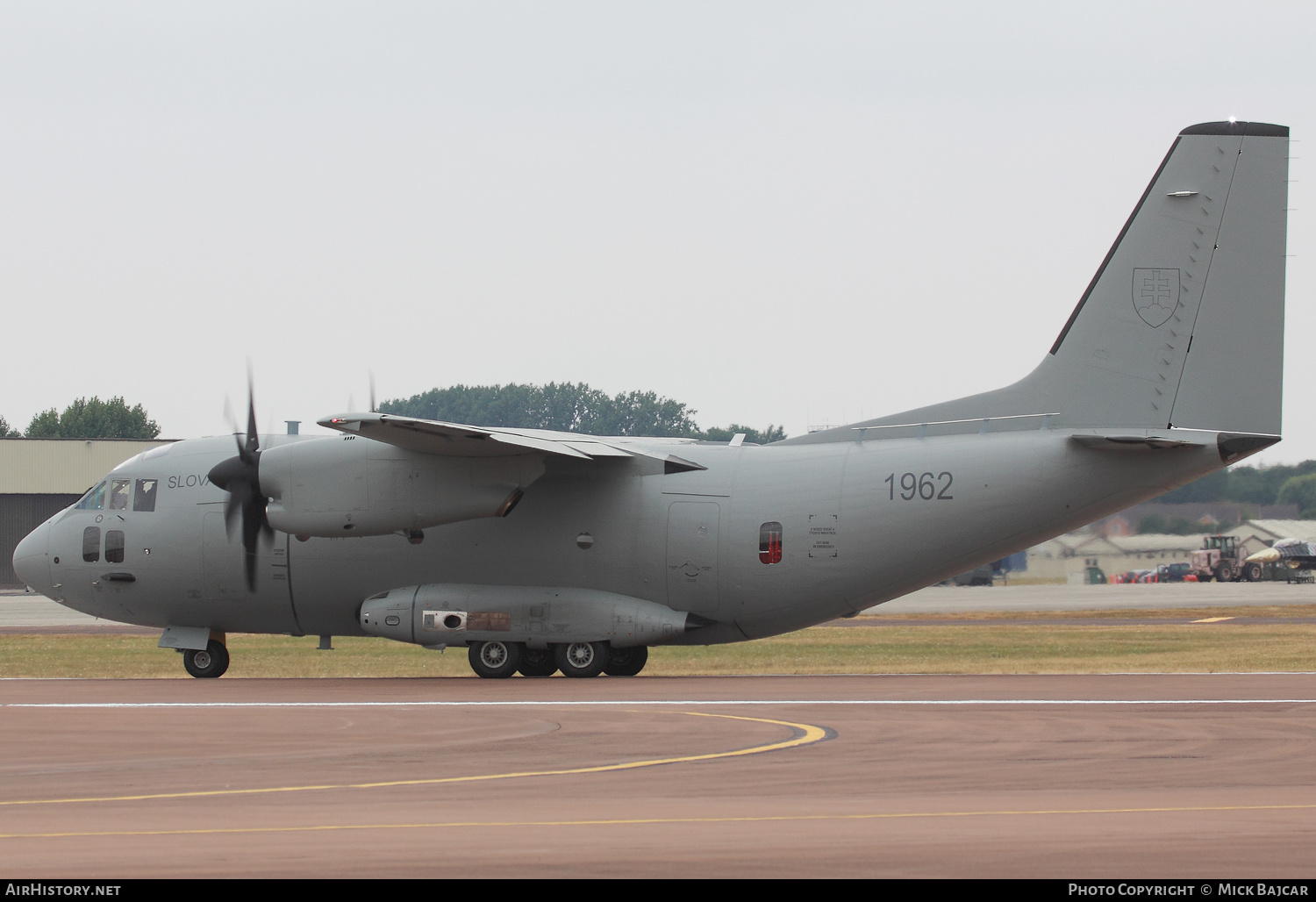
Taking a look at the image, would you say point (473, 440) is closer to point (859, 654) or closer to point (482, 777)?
point (482, 777)

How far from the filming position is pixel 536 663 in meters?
27.0

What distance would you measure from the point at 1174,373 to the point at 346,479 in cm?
1427

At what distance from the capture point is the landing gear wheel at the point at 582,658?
2627 centimetres

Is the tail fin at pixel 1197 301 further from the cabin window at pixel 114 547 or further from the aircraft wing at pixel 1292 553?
the aircraft wing at pixel 1292 553

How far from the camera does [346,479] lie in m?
25.0

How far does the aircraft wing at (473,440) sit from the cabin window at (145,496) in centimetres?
617

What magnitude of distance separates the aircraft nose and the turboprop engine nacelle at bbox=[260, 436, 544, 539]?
6.31 m

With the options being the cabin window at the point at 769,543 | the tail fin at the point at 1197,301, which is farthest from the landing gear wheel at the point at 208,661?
the tail fin at the point at 1197,301

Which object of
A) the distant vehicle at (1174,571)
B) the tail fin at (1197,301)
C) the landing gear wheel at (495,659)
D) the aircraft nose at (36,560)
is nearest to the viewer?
the tail fin at (1197,301)

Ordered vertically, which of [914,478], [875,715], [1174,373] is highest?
[1174,373]

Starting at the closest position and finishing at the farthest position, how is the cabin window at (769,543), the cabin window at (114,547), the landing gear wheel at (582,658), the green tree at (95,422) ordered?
the cabin window at (769,543) < the landing gear wheel at (582,658) < the cabin window at (114,547) < the green tree at (95,422)
